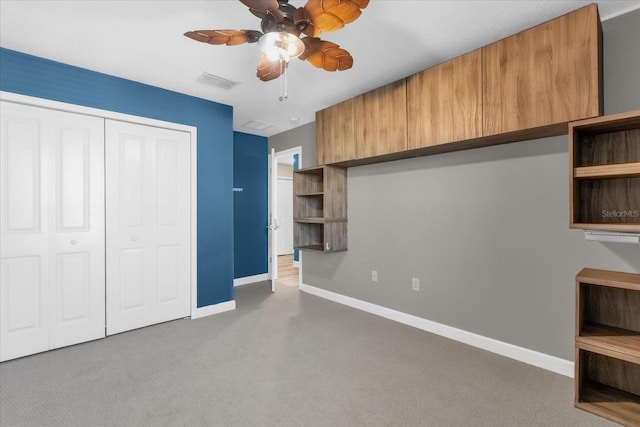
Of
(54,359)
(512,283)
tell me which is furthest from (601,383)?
(54,359)

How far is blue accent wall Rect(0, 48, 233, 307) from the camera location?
2.69 m

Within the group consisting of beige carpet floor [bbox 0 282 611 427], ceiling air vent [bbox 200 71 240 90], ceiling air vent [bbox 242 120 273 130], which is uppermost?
ceiling air vent [bbox 242 120 273 130]

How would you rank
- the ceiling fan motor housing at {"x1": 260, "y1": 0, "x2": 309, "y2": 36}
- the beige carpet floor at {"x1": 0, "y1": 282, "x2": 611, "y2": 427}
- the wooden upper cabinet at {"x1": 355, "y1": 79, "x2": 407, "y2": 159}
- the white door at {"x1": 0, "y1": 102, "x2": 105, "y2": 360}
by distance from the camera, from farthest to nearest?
the wooden upper cabinet at {"x1": 355, "y1": 79, "x2": 407, "y2": 159} → the white door at {"x1": 0, "y1": 102, "x2": 105, "y2": 360} → the beige carpet floor at {"x1": 0, "y1": 282, "x2": 611, "y2": 427} → the ceiling fan motor housing at {"x1": 260, "y1": 0, "x2": 309, "y2": 36}

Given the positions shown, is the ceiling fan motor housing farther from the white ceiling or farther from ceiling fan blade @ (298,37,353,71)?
the white ceiling

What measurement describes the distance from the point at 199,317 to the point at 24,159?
7.42ft

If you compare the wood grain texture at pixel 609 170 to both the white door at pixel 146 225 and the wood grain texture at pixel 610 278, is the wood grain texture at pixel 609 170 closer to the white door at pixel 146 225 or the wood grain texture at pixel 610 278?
the wood grain texture at pixel 610 278

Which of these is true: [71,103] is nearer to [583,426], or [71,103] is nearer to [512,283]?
[512,283]

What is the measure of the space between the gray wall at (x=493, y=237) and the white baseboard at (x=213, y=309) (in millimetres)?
1709

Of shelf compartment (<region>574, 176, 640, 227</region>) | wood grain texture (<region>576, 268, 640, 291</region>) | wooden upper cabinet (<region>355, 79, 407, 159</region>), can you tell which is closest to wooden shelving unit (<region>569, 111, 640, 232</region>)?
shelf compartment (<region>574, 176, 640, 227</region>)

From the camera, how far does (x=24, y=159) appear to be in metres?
2.55

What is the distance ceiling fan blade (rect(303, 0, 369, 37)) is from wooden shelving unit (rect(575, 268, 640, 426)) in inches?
82.4

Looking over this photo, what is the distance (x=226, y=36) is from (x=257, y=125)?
119 inches

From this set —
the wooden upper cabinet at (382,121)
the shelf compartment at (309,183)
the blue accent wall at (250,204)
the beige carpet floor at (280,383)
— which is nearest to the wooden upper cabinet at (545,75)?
the wooden upper cabinet at (382,121)

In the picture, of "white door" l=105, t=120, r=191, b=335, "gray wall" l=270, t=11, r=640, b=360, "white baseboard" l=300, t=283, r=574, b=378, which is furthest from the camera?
"white door" l=105, t=120, r=191, b=335
